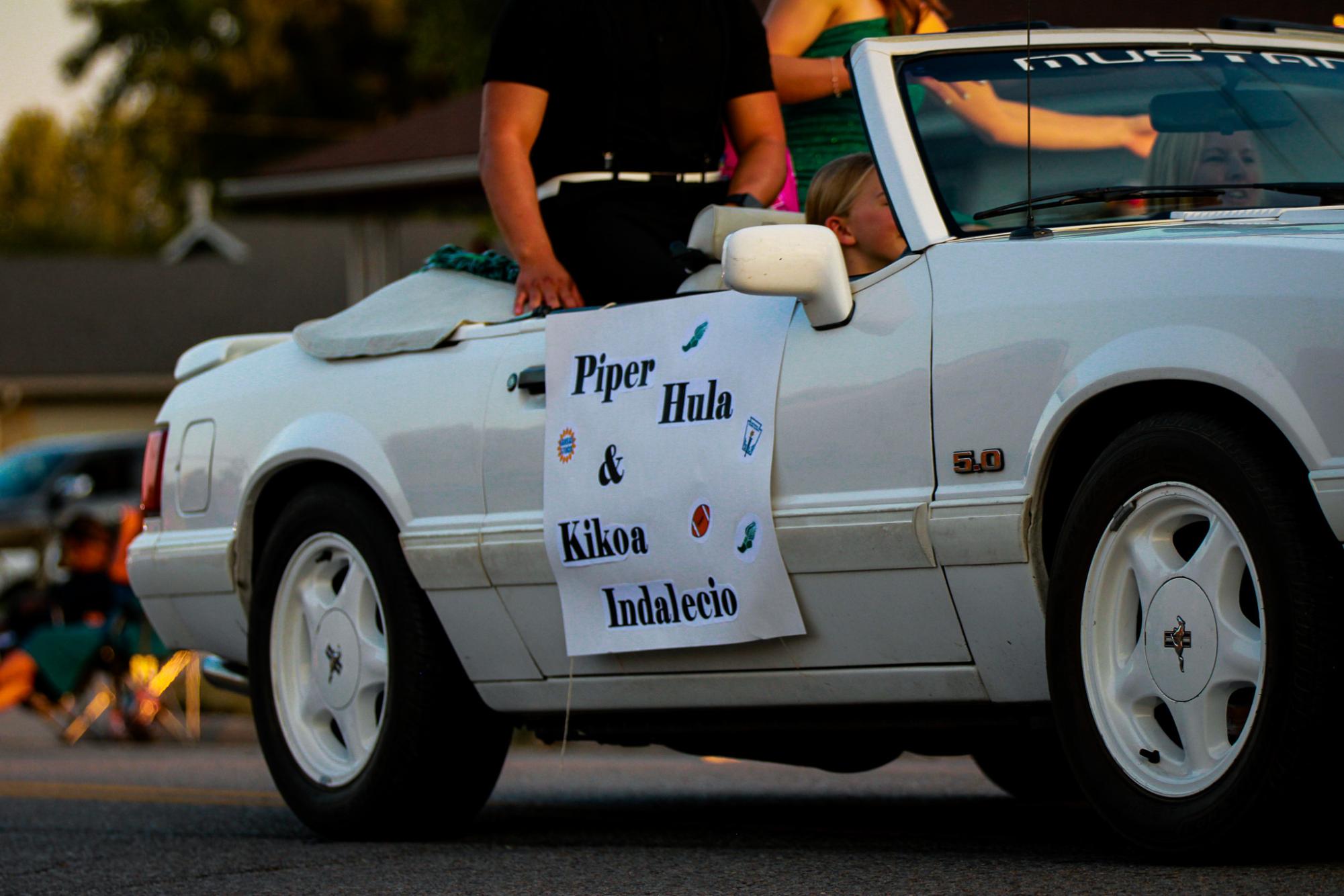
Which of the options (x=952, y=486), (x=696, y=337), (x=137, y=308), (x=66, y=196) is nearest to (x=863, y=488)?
(x=952, y=486)


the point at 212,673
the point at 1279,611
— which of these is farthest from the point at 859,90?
the point at 212,673

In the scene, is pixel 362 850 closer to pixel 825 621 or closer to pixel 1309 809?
pixel 825 621

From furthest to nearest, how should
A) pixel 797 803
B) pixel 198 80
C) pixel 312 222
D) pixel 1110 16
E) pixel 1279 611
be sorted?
pixel 198 80 < pixel 312 222 < pixel 1110 16 < pixel 797 803 < pixel 1279 611

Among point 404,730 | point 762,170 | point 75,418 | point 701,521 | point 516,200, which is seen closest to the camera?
point 701,521

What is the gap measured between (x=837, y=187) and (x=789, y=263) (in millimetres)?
734

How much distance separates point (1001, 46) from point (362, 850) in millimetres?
2333

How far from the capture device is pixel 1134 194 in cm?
421

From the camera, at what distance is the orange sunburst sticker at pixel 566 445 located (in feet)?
15.4

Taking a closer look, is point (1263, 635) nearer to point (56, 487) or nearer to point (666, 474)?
point (666, 474)

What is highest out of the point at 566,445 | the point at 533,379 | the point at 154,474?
the point at 533,379

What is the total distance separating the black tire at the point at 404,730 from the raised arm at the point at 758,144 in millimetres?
1320

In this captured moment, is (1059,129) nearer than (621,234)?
Yes

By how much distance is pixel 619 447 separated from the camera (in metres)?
4.57

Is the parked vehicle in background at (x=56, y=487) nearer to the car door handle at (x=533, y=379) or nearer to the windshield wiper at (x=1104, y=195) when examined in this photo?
the car door handle at (x=533, y=379)
